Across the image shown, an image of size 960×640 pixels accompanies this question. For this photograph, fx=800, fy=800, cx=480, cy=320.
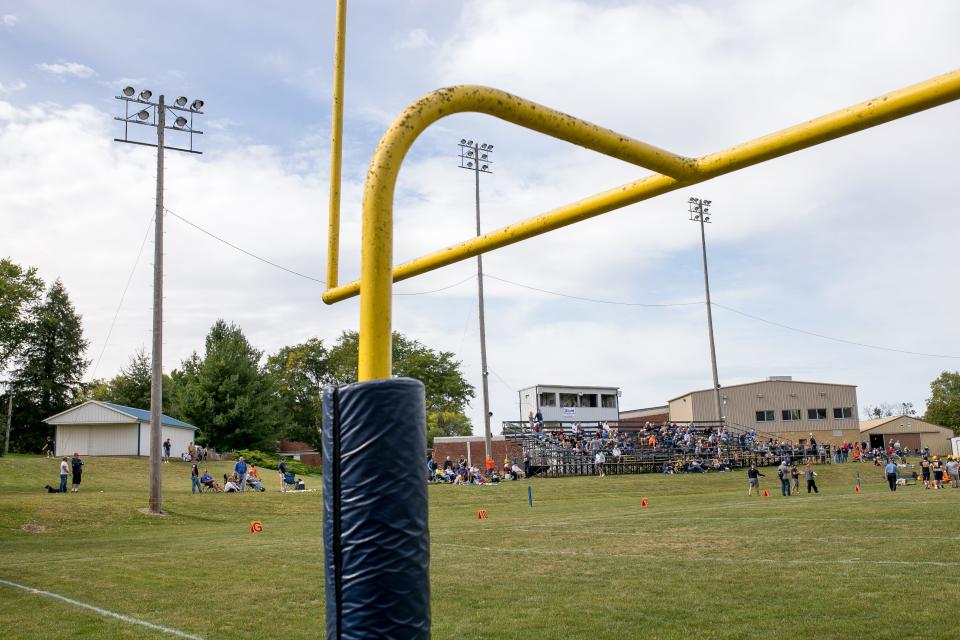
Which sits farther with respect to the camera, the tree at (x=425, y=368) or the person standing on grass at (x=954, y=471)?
the tree at (x=425, y=368)

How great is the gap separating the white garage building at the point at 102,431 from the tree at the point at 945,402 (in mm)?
67635

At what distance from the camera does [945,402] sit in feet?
277

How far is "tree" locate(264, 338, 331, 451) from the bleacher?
109ft

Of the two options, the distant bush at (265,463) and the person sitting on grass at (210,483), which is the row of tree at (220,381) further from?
the person sitting on grass at (210,483)

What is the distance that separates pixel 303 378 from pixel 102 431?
28.1 metres

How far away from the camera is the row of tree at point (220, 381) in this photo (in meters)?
47.8

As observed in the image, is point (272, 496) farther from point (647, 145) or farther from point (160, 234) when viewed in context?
point (647, 145)

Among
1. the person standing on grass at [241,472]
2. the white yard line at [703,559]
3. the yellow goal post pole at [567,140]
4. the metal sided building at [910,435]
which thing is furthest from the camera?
the metal sided building at [910,435]

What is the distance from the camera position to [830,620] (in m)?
6.55

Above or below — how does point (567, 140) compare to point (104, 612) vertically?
above

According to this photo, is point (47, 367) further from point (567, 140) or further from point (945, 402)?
point (945, 402)

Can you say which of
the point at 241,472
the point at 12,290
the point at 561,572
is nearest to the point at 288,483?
the point at 241,472

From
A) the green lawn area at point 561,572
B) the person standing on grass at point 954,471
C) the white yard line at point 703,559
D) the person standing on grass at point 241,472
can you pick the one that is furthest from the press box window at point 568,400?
the white yard line at point 703,559

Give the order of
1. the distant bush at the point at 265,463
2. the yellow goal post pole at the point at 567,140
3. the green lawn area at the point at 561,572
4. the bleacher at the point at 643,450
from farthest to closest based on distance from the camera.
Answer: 1. the distant bush at the point at 265,463
2. the bleacher at the point at 643,450
3. the green lawn area at the point at 561,572
4. the yellow goal post pole at the point at 567,140
